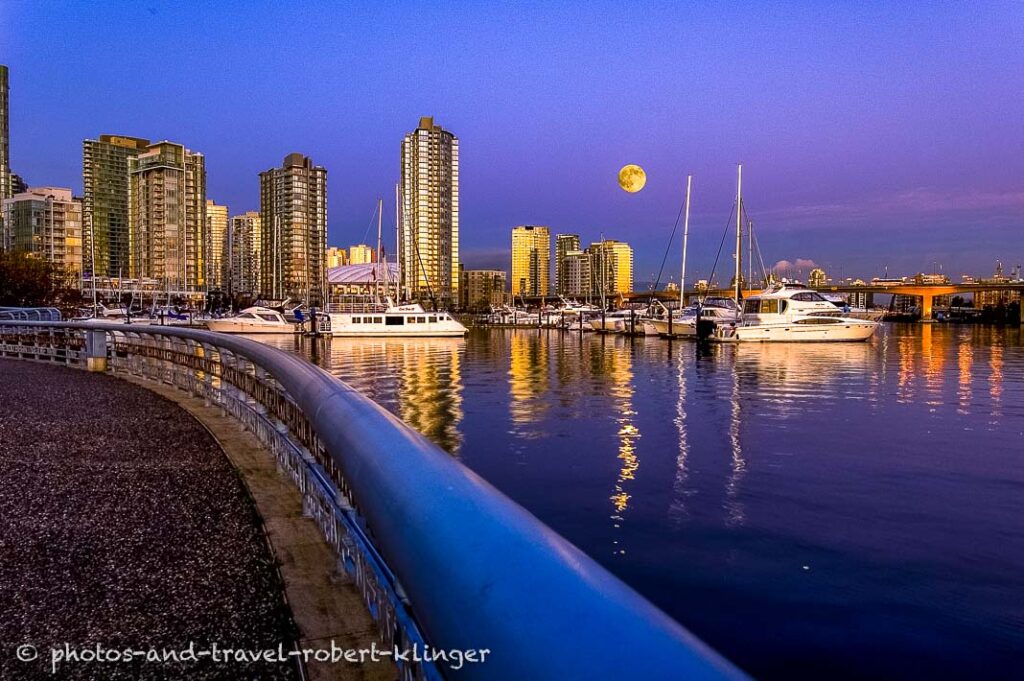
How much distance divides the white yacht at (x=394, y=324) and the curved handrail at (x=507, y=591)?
2733 inches

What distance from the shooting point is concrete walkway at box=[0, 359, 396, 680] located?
3.44 m

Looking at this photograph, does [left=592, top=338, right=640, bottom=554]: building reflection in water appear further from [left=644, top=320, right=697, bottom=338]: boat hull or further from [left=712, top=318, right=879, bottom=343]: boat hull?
[left=644, top=320, right=697, bottom=338]: boat hull

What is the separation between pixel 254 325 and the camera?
79.8m

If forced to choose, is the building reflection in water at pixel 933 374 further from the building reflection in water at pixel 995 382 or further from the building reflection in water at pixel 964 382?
the building reflection in water at pixel 995 382

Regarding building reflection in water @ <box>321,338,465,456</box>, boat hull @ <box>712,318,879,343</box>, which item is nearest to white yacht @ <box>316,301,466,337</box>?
building reflection in water @ <box>321,338,465,456</box>

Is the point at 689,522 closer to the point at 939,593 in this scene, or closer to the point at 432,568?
the point at 939,593

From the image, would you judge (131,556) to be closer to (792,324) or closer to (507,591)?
(507,591)

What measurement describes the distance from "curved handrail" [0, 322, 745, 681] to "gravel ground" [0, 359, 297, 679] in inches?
67.1

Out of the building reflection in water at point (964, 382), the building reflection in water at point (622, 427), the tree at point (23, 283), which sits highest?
the tree at point (23, 283)

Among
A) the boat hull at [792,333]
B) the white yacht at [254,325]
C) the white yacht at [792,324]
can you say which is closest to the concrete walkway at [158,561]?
the boat hull at [792,333]

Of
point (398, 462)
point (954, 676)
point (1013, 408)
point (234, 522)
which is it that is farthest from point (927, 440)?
point (398, 462)

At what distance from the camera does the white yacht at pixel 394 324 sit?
71375 mm

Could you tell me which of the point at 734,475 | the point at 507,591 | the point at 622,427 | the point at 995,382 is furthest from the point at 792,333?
the point at 507,591

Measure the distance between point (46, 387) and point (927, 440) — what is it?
56.6ft
